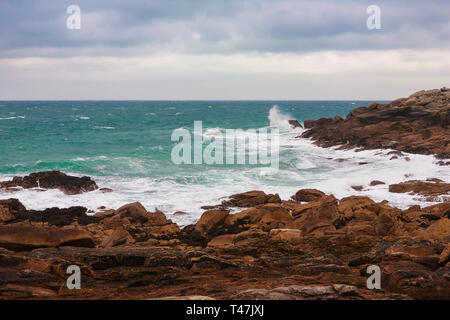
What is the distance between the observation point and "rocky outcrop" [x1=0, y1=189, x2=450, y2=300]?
636 centimetres

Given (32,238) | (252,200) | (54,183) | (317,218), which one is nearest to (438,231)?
(317,218)

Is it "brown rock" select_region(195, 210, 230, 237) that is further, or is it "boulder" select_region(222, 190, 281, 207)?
"boulder" select_region(222, 190, 281, 207)

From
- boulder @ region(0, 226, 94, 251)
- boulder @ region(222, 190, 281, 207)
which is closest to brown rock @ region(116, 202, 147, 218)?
boulder @ region(222, 190, 281, 207)

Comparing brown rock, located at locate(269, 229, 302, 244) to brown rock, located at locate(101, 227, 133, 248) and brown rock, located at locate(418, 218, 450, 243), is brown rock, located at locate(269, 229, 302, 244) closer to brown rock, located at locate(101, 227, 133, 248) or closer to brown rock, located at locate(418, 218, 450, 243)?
brown rock, located at locate(418, 218, 450, 243)

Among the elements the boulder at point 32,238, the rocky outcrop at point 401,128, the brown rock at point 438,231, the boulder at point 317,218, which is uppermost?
the rocky outcrop at point 401,128

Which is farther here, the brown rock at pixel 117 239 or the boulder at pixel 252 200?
the boulder at pixel 252 200

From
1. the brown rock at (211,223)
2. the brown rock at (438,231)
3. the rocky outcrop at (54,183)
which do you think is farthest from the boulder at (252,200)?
the rocky outcrop at (54,183)

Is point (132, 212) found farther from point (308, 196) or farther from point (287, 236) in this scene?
point (308, 196)

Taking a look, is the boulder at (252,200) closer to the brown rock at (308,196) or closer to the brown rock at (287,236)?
the brown rock at (308,196)

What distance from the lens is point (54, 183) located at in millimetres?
20969

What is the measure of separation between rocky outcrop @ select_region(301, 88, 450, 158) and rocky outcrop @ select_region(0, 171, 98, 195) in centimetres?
2445

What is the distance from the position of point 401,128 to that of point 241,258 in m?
30.7

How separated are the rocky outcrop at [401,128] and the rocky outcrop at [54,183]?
24453 mm

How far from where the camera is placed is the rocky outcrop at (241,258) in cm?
636
